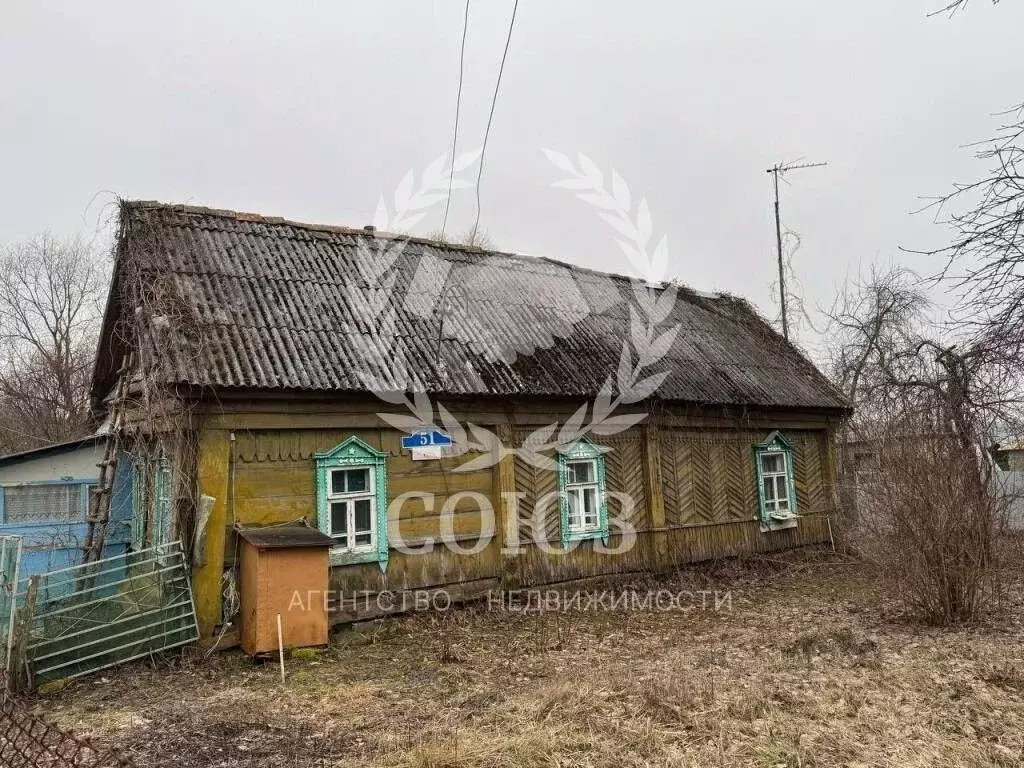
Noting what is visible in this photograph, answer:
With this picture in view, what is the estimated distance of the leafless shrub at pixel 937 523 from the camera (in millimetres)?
7844

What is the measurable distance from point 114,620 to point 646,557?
23.7 feet

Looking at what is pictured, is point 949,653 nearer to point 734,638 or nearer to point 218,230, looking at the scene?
point 734,638

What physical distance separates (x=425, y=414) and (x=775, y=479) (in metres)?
7.32

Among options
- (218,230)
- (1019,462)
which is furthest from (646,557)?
(1019,462)

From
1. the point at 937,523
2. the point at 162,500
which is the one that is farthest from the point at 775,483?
the point at 162,500

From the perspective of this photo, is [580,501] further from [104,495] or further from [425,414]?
[104,495]

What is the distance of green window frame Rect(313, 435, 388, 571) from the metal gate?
1.64m

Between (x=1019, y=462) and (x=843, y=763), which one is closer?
(x=843, y=763)

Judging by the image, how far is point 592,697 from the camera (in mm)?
5852

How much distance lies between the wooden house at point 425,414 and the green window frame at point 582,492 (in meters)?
0.03

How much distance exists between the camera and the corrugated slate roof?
870 centimetres

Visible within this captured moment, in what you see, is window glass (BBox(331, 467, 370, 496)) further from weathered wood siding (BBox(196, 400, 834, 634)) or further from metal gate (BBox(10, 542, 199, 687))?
metal gate (BBox(10, 542, 199, 687))

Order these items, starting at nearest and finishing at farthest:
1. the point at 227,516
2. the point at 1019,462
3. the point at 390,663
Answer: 1. the point at 390,663
2. the point at 227,516
3. the point at 1019,462

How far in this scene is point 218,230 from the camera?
35.1 feet
